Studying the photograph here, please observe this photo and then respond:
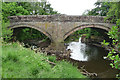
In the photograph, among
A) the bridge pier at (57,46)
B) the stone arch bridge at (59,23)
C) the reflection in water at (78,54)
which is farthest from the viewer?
the stone arch bridge at (59,23)

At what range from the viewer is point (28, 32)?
2088cm

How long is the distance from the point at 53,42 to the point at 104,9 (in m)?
11.5

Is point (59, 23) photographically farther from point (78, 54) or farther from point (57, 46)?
point (78, 54)

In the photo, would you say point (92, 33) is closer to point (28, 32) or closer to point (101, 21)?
point (101, 21)

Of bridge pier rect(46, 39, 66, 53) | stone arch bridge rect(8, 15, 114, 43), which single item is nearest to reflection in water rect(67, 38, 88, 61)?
bridge pier rect(46, 39, 66, 53)

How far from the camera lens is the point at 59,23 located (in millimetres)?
12945

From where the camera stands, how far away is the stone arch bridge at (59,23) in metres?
13.0

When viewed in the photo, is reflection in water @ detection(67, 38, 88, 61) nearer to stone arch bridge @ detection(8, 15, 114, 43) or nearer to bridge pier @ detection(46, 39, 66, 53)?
bridge pier @ detection(46, 39, 66, 53)

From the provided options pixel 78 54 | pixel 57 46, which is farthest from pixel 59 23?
pixel 78 54

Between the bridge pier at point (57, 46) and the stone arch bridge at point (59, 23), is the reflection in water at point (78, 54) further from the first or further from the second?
the stone arch bridge at point (59, 23)

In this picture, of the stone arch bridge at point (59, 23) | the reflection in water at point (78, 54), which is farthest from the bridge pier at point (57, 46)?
the reflection in water at point (78, 54)

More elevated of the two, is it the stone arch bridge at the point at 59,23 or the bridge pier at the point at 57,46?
the stone arch bridge at the point at 59,23

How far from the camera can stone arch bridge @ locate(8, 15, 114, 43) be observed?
13.0 m

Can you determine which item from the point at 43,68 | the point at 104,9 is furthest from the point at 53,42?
the point at 104,9
